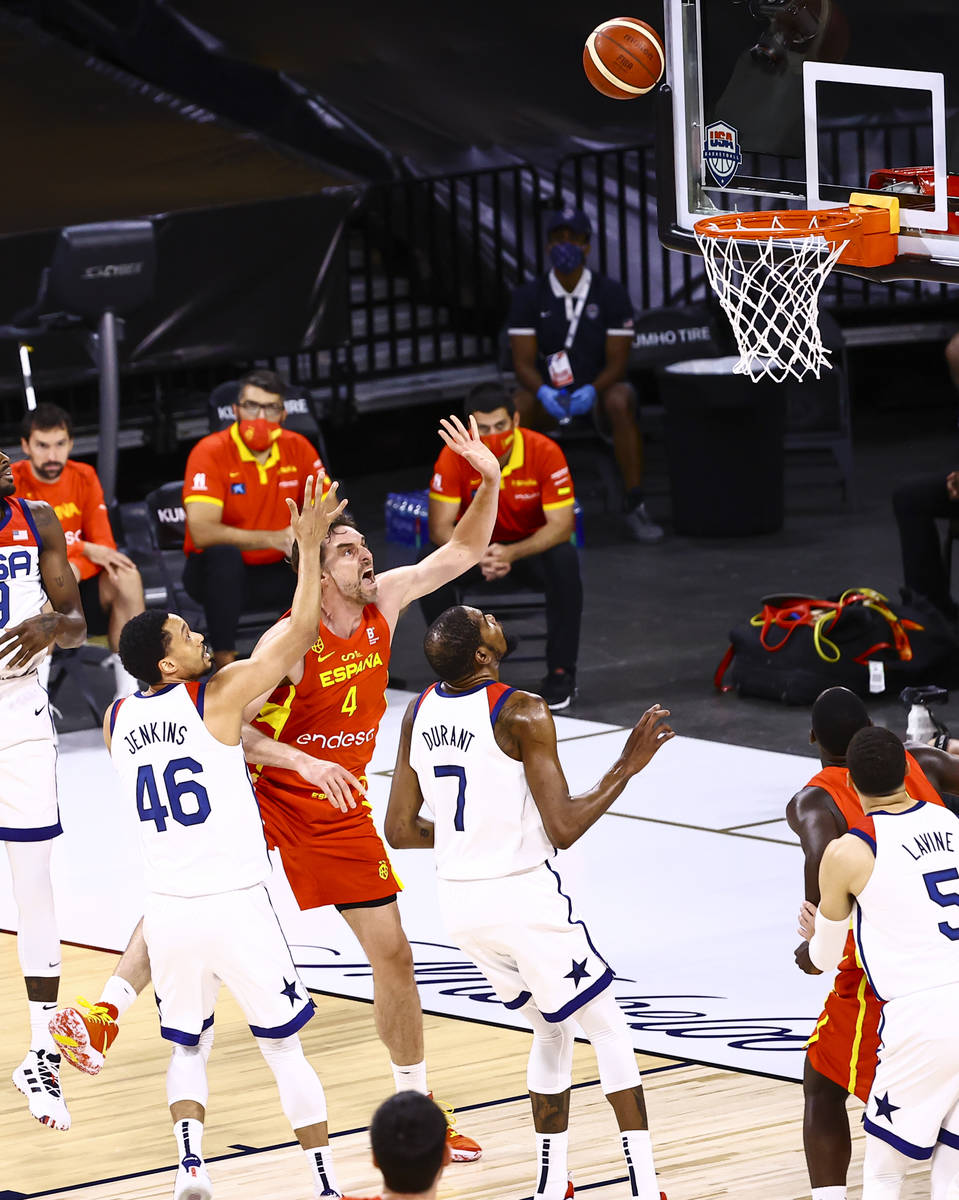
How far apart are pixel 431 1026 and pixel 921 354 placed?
1292cm

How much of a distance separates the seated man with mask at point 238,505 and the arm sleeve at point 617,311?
12.0 feet

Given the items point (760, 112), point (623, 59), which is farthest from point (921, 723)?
point (623, 59)

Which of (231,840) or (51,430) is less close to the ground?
(51,430)

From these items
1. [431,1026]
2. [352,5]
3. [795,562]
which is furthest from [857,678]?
[352,5]

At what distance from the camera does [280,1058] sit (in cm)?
498

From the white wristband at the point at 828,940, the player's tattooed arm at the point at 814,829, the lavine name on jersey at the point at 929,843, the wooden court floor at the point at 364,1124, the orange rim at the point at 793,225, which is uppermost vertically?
the orange rim at the point at 793,225

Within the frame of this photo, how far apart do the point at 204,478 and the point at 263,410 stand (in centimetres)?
44

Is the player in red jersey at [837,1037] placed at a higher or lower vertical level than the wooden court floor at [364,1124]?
higher

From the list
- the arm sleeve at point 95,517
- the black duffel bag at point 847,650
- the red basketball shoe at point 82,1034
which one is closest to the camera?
the red basketball shoe at point 82,1034

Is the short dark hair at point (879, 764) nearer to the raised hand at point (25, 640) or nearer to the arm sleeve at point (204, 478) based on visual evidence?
the raised hand at point (25, 640)

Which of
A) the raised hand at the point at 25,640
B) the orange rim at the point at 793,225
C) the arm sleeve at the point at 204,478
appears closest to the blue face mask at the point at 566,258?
the arm sleeve at the point at 204,478

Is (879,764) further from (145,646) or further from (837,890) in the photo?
(145,646)

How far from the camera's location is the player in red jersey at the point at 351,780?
545 centimetres

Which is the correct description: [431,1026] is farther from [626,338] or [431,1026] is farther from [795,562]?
[626,338]
